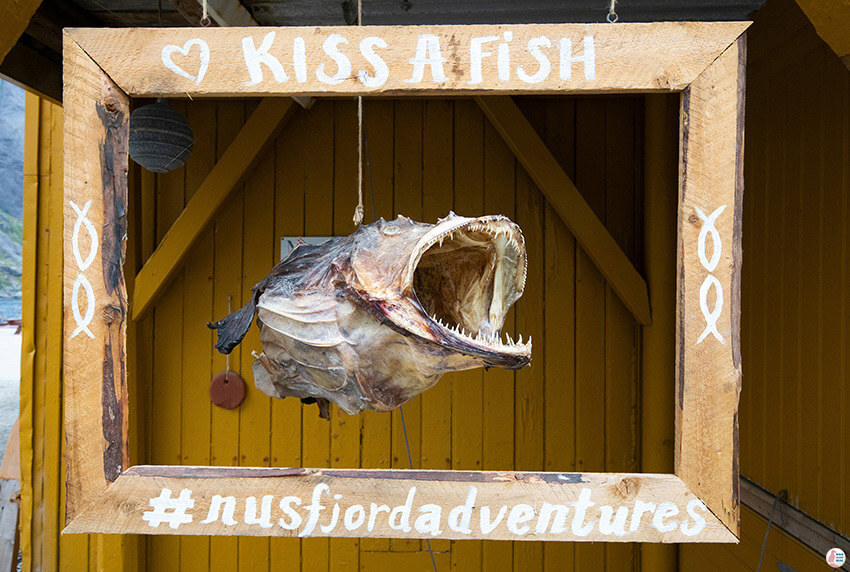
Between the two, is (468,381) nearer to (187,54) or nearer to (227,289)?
(227,289)

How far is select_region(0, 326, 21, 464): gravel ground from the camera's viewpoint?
27.1ft

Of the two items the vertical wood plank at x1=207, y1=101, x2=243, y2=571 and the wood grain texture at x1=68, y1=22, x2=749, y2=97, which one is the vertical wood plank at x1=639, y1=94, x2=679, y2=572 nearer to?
the wood grain texture at x1=68, y1=22, x2=749, y2=97

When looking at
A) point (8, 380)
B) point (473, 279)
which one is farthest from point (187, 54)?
point (8, 380)

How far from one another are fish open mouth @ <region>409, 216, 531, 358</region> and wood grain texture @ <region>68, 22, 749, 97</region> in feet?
1.07

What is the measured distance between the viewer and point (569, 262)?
329cm

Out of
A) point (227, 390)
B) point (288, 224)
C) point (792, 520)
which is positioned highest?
point (288, 224)

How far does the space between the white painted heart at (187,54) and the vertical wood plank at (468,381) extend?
2.12 metres

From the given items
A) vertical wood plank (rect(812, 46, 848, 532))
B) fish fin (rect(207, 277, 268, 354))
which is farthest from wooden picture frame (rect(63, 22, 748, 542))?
vertical wood plank (rect(812, 46, 848, 532))

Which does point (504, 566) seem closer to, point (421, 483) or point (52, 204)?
point (421, 483)

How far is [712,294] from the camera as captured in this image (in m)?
1.27

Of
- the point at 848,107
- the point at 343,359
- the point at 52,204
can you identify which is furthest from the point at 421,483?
the point at 52,204

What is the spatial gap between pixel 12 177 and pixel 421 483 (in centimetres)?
2561

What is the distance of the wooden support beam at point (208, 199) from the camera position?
3.10 metres

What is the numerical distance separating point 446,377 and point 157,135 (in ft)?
6.19
